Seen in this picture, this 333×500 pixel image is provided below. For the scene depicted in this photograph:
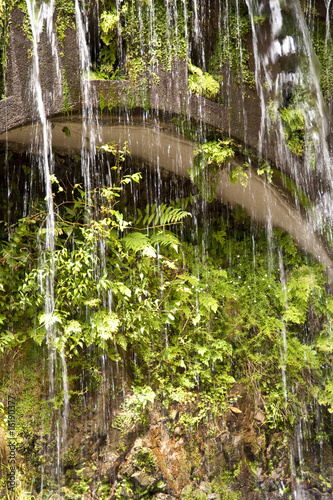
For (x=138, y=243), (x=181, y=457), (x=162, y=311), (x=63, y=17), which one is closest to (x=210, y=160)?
(x=138, y=243)

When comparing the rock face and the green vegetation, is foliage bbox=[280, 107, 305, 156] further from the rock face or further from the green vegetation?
the rock face

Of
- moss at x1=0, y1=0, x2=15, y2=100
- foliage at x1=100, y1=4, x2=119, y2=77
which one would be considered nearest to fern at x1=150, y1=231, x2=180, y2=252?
foliage at x1=100, y1=4, x2=119, y2=77

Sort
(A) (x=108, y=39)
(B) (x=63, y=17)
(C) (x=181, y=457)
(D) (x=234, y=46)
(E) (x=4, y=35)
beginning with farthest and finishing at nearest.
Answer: (D) (x=234, y=46) → (C) (x=181, y=457) → (A) (x=108, y=39) → (B) (x=63, y=17) → (E) (x=4, y=35)

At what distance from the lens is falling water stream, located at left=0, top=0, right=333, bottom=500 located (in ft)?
14.9

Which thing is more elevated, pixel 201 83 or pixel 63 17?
pixel 63 17

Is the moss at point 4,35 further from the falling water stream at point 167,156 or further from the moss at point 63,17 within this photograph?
the moss at point 63,17

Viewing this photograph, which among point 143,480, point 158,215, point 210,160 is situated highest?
point 210,160

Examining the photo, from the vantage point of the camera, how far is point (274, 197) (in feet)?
17.8

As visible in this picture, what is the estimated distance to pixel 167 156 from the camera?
5.39 meters

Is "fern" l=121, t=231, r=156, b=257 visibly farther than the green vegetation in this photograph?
Yes

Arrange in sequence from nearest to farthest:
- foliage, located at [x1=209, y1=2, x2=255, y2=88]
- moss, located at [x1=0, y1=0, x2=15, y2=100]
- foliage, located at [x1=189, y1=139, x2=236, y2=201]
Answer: moss, located at [x1=0, y1=0, x2=15, y2=100], foliage, located at [x1=189, y1=139, x2=236, y2=201], foliage, located at [x1=209, y1=2, x2=255, y2=88]

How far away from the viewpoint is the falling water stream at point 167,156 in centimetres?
454

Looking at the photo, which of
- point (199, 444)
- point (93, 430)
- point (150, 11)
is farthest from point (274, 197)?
point (93, 430)

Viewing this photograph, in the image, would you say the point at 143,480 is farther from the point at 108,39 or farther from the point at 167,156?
the point at 108,39
